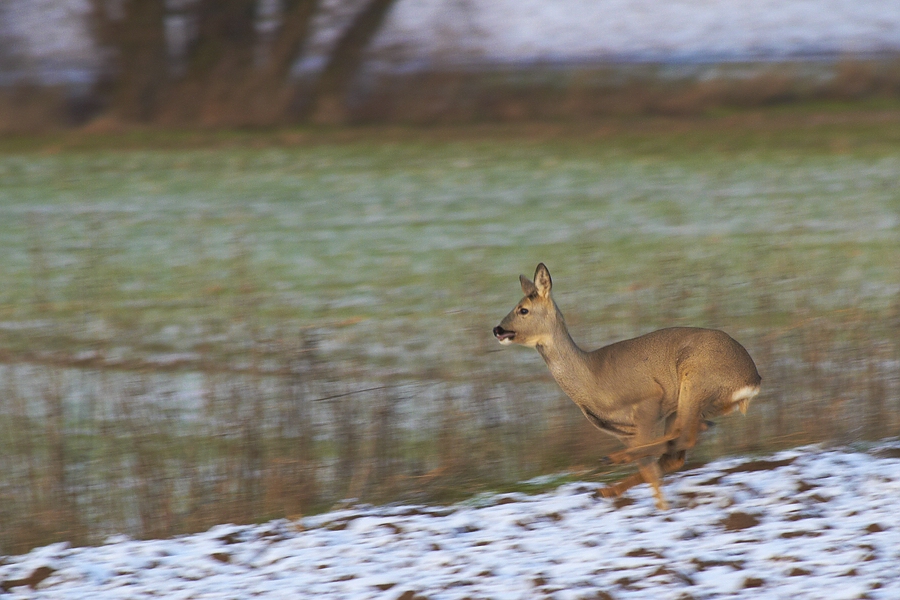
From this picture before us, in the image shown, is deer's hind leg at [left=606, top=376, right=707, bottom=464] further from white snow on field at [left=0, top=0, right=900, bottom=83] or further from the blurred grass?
white snow on field at [left=0, top=0, right=900, bottom=83]

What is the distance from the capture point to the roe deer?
652cm

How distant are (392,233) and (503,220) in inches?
54.3

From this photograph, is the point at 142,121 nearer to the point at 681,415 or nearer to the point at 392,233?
the point at 392,233

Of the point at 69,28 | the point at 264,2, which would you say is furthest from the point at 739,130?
the point at 69,28

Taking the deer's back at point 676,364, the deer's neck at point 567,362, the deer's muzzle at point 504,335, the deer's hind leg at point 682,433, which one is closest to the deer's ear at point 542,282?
the deer's neck at point 567,362

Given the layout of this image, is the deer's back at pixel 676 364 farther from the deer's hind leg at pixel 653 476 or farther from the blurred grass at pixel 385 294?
the blurred grass at pixel 385 294

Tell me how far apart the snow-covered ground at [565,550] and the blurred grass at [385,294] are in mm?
426

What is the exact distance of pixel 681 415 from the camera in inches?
259

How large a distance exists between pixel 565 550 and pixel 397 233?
9.15 m

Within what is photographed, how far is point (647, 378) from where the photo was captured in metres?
6.68

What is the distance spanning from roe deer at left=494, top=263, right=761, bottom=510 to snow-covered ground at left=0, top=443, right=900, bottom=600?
1.25 feet

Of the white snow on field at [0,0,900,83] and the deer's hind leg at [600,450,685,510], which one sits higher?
the white snow on field at [0,0,900,83]

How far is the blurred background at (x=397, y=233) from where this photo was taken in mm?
7754

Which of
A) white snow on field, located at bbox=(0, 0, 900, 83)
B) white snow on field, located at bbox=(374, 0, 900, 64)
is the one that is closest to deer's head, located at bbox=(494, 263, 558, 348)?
white snow on field, located at bbox=(0, 0, 900, 83)
